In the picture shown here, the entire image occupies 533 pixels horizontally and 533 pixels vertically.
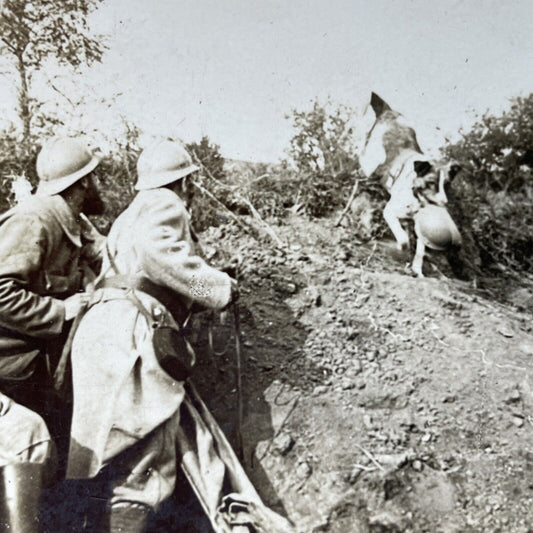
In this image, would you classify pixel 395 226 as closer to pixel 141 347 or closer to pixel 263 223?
pixel 263 223

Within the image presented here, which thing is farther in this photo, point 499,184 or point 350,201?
point 499,184

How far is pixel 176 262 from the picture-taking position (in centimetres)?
253

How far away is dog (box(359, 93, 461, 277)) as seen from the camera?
387cm

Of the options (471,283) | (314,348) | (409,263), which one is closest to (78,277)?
(314,348)

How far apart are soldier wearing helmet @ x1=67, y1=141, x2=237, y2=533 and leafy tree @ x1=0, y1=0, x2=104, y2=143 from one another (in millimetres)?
831

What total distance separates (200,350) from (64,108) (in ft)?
5.03

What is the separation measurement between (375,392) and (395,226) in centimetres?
139

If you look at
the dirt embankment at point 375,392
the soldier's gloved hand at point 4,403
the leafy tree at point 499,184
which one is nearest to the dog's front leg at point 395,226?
the dirt embankment at point 375,392

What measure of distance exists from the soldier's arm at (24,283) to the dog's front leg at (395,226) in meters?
2.37

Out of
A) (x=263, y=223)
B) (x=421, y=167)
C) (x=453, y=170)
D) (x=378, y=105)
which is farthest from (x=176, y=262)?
(x=453, y=170)

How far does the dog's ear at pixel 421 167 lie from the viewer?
399 cm

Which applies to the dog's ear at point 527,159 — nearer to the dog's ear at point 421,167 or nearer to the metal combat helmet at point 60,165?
the dog's ear at point 421,167

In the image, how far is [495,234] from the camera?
4.35 m

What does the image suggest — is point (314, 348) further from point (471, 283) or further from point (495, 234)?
point (495, 234)
